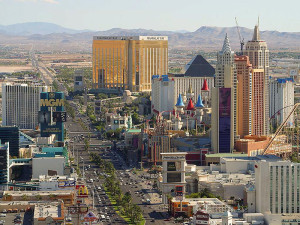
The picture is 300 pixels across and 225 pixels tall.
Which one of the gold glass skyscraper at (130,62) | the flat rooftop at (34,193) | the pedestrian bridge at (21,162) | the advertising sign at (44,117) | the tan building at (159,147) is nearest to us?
the flat rooftop at (34,193)

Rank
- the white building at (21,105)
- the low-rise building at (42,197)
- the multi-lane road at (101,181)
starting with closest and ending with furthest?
the multi-lane road at (101,181)
the low-rise building at (42,197)
the white building at (21,105)

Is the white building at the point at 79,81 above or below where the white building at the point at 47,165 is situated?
above

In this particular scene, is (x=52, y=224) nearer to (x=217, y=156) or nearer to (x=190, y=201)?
(x=190, y=201)

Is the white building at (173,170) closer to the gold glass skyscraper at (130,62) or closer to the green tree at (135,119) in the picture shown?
the green tree at (135,119)

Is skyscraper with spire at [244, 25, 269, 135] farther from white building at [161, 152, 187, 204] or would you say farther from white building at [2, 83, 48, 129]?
white building at [2, 83, 48, 129]

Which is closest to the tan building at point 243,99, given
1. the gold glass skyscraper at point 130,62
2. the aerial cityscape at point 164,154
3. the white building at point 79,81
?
the aerial cityscape at point 164,154

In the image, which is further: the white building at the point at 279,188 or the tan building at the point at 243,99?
the tan building at the point at 243,99
